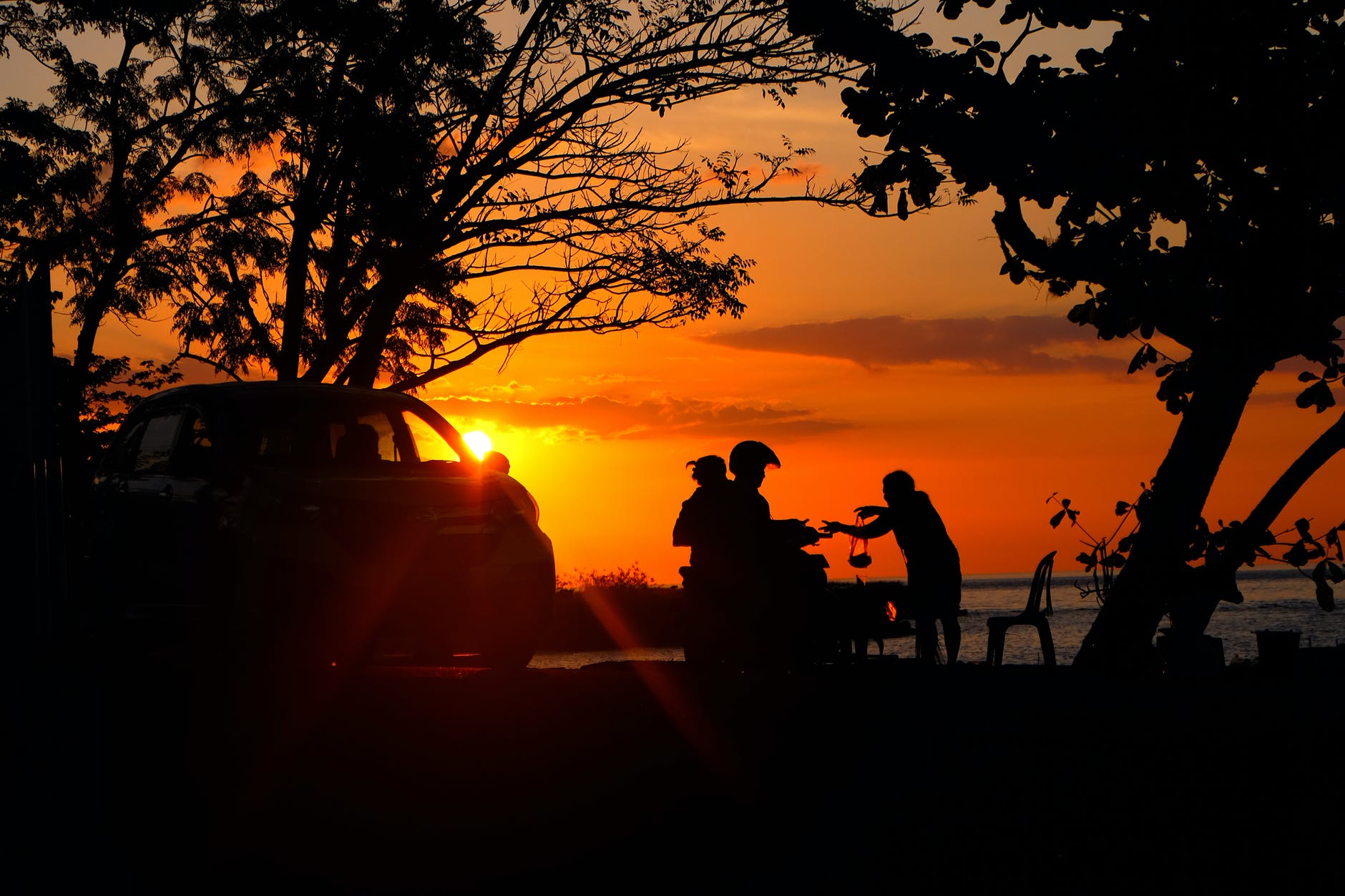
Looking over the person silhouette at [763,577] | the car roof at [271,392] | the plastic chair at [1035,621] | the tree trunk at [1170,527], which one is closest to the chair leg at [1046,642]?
the plastic chair at [1035,621]

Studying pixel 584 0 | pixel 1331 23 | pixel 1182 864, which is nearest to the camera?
pixel 1182 864

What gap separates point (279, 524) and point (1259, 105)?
21.2 feet

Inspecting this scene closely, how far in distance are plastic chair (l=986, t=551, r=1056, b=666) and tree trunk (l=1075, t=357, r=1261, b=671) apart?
57 centimetres

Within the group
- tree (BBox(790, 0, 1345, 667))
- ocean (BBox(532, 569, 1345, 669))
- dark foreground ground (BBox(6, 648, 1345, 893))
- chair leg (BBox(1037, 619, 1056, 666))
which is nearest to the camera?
dark foreground ground (BBox(6, 648, 1345, 893))

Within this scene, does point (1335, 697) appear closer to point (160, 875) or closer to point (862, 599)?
point (862, 599)

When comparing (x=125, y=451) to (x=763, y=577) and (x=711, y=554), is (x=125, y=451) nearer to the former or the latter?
(x=711, y=554)

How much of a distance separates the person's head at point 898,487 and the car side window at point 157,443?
17.0 feet

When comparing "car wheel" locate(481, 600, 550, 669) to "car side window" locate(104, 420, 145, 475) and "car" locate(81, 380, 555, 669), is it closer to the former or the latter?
"car" locate(81, 380, 555, 669)

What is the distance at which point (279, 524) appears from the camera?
346 inches

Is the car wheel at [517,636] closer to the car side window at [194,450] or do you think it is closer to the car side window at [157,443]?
the car side window at [194,450]

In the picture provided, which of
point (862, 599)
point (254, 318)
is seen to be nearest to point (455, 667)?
point (862, 599)

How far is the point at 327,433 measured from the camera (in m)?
10.1

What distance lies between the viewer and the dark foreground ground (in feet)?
17.9

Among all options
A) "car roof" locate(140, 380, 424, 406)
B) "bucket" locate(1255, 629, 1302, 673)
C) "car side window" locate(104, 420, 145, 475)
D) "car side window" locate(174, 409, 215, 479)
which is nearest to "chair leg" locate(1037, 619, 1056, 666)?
"bucket" locate(1255, 629, 1302, 673)
